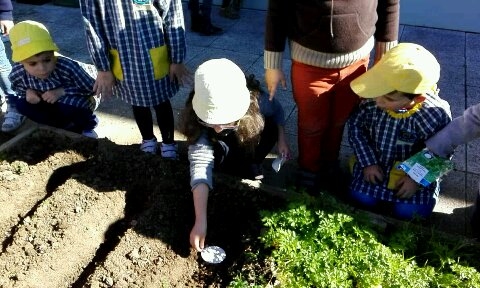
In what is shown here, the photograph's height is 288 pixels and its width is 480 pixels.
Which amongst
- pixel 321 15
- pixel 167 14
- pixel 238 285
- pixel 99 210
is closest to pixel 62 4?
pixel 167 14

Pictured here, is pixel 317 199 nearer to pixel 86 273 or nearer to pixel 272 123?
pixel 272 123

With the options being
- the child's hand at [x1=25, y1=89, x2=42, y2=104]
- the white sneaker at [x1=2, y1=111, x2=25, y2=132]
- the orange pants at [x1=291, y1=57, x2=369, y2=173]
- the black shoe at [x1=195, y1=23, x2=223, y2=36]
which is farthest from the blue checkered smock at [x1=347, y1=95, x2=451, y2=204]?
the black shoe at [x1=195, y1=23, x2=223, y2=36]

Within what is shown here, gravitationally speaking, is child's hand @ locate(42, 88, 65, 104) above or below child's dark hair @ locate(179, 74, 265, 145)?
below

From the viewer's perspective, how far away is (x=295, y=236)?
7.24 feet

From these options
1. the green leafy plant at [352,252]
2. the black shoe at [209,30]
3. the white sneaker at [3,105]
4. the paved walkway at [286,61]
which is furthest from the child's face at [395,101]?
the black shoe at [209,30]

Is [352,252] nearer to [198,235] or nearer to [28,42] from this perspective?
→ [198,235]

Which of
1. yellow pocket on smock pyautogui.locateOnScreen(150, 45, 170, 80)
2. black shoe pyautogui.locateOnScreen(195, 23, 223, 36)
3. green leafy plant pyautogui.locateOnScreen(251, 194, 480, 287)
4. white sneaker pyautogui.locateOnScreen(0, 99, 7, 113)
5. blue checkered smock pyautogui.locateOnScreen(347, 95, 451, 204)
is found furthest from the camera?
black shoe pyautogui.locateOnScreen(195, 23, 223, 36)

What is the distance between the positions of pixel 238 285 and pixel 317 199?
0.61 metres

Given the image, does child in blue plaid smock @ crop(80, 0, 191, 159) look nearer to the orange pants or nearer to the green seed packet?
the orange pants

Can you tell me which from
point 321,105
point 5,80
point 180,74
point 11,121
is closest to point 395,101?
point 321,105

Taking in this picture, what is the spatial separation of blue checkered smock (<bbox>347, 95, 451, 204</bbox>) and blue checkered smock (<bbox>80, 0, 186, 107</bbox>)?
3.92ft

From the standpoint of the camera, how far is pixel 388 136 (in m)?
2.58

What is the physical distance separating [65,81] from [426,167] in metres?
2.54

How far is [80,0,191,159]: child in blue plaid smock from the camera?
2639mm
